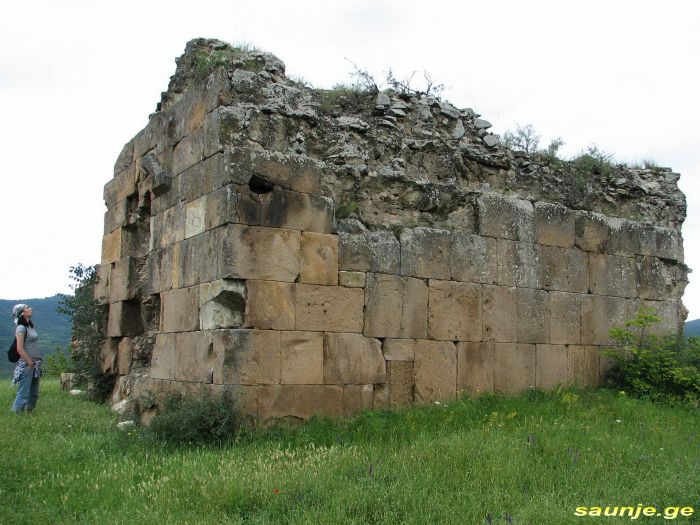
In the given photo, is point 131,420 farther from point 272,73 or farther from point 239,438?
point 272,73

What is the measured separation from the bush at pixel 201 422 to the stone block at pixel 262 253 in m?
1.28

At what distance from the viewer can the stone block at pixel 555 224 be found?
33.2 feet

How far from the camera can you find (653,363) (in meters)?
10.1

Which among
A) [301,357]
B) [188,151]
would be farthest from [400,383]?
[188,151]

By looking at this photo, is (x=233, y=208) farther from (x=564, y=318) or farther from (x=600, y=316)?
(x=600, y=316)

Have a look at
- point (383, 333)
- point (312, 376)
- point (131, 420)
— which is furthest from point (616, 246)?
point (131, 420)

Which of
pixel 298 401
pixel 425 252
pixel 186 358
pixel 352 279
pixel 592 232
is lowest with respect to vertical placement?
pixel 298 401

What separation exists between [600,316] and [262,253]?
5.26m

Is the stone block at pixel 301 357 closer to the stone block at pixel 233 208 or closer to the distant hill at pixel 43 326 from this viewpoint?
the stone block at pixel 233 208

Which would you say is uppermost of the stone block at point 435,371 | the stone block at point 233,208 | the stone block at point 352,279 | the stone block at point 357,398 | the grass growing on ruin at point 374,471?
the stone block at point 233,208

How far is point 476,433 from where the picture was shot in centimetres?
745

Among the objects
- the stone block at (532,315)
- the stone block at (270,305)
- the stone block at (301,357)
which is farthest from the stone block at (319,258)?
the stone block at (532,315)

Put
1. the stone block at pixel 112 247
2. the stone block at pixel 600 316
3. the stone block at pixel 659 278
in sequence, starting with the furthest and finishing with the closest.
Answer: the stone block at pixel 659 278 → the stone block at pixel 112 247 → the stone block at pixel 600 316

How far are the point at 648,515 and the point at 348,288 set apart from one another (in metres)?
3.94
